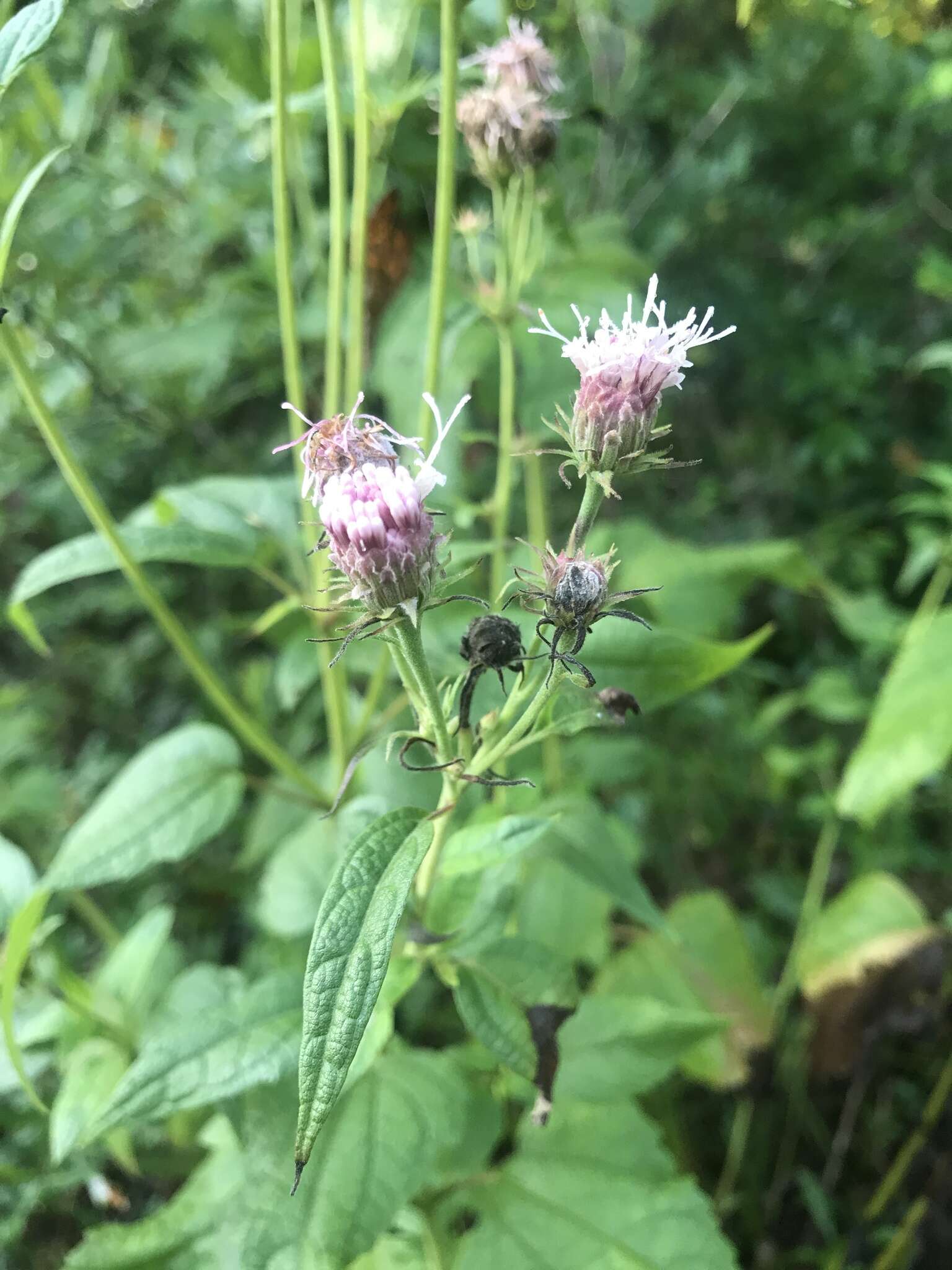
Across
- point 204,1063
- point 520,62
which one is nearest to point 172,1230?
point 204,1063

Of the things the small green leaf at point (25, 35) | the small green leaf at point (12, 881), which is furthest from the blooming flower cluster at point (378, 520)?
the small green leaf at point (12, 881)

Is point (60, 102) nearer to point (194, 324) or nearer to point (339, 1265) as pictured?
point (194, 324)

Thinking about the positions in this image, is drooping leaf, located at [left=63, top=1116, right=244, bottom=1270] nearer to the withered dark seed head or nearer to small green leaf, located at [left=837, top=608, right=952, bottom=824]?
the withered dark seed head

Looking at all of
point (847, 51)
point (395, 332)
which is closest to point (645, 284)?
point (395, 332)

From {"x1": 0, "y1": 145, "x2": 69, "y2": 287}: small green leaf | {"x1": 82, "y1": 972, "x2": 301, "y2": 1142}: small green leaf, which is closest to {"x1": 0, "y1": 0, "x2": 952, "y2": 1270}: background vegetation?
{"x1": 82, "y1": 972, "x2": 301, "y2": 1142}: small green leaf

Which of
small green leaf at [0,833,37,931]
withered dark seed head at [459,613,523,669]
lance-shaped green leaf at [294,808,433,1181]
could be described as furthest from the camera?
small green leaf at [0,833,37,931]

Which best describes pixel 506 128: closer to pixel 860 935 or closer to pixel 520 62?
pixel 520 62
